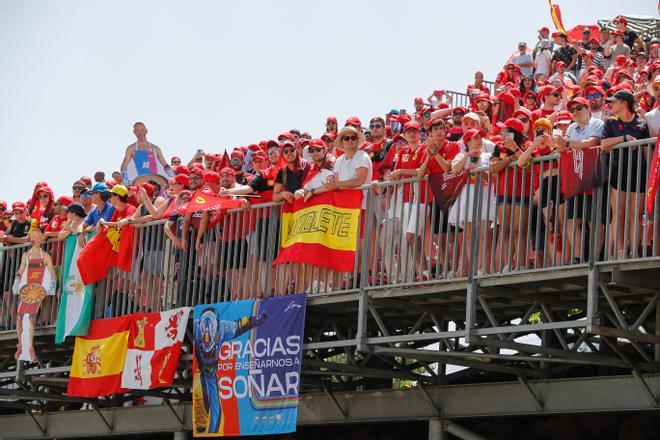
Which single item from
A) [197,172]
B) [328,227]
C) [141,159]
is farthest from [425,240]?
[141,159]

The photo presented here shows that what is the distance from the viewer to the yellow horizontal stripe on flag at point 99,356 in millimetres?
18875

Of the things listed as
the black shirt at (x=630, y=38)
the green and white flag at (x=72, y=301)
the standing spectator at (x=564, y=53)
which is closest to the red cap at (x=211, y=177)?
the green and white flag at (x=72, y=301)

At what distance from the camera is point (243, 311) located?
17016 mm

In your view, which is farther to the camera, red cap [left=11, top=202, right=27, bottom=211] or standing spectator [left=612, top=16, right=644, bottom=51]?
standing spectator [left=612, top=16, right=644, bottom=51]

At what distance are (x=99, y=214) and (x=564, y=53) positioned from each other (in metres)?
10.8

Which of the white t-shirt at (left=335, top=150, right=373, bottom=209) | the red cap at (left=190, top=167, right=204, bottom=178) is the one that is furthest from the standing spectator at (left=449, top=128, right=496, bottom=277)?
the red cap at (left=190, top=167, right=204, bottom=178)

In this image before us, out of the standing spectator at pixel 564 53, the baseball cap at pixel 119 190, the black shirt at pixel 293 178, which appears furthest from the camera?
the standing spectator at pixel 564 53

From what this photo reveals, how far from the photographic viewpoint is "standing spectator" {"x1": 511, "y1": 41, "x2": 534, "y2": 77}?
28062mm

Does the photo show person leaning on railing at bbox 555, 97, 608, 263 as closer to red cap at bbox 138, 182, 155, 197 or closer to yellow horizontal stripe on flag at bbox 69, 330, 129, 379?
yellow horizontal stripe on flag at bbox 69, 330, 129, 379

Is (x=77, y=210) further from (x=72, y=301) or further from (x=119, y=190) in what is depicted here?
(x=72, y=301)

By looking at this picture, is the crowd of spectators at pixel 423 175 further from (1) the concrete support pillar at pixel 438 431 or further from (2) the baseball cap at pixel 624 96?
(1) the concrete support pillar at pixel 438 431

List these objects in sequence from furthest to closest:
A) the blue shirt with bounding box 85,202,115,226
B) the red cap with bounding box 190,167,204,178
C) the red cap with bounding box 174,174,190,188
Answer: the blue shirt with bounding box 85,202,115,226 < the red cap with bounding box 174,174,190,188 < the red cap with bounding box 190,167,204,178

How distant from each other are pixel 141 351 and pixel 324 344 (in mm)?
3340

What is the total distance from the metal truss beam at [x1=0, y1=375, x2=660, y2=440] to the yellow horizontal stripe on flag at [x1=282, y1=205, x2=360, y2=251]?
2.56 metres
